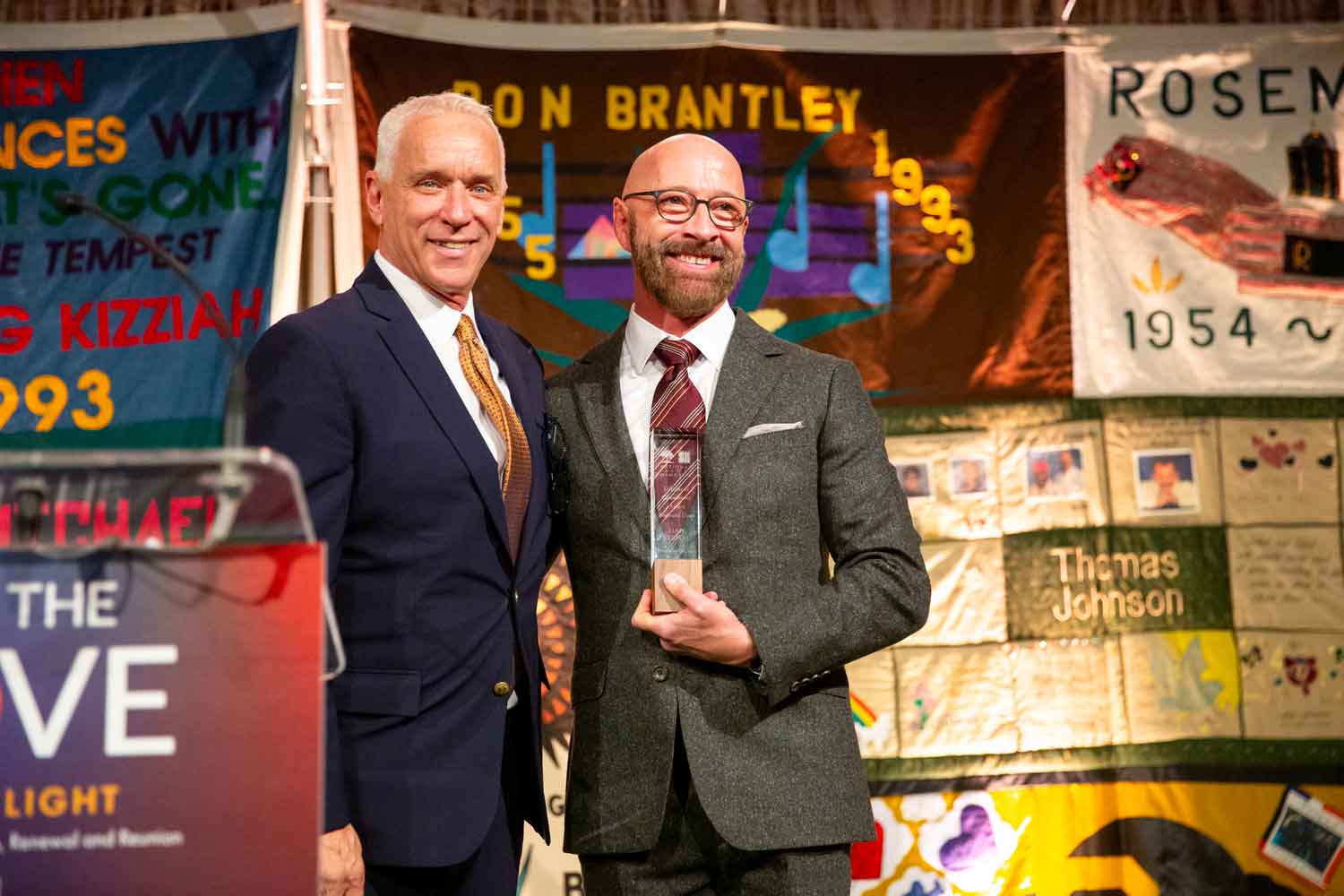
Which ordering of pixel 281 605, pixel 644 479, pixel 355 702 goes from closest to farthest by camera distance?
1. pixel 281 605
2. pixel 355 702
3. pixel 644 479

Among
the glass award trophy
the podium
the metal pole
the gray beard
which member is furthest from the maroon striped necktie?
the metal pole

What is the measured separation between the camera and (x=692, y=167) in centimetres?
243

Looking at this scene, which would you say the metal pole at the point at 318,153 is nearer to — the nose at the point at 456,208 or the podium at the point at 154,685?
the nose at the point at 456,208

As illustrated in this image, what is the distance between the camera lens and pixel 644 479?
7.47 ft

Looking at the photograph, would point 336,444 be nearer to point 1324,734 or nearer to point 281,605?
point 281,605

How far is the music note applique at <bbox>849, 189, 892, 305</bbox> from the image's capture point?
397 centimetres

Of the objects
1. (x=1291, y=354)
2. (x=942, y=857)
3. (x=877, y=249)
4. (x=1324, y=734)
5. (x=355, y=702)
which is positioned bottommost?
(x=942, y=857)

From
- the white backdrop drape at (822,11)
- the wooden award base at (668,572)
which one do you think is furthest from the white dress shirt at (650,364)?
the white backdrop drape at (822,11)

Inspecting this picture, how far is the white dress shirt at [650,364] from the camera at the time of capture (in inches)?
92.6

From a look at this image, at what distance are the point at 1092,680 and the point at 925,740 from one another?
19.2 inches

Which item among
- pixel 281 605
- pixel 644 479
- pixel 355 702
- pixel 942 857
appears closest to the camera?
pixel 281 605

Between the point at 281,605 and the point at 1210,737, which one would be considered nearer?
the point at 281,605

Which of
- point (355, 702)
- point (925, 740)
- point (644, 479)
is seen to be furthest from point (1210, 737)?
point (355, 702)

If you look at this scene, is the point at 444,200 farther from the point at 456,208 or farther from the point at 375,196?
the point at 375,196
